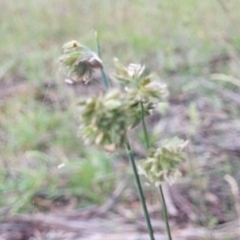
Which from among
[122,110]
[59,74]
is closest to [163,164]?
[122,110]

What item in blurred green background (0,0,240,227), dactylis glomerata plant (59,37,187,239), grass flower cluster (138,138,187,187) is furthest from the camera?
blurred green background (0,0,240,227)

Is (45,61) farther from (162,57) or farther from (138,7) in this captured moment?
(138,7)

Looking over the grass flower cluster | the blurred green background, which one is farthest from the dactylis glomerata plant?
the blurred green background

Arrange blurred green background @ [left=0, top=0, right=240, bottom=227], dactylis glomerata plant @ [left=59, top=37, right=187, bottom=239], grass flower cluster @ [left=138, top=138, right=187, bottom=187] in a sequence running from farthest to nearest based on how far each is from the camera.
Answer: blurred green background @ [left=0, top=0, right=240, bottom=227], grass flower cluster @ [left=138, top=138, right=187, bottom=187], dactylis glomerata plant @ [left=59, top=37, right=187, bottom=239]

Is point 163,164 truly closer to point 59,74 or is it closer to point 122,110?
point 122,110

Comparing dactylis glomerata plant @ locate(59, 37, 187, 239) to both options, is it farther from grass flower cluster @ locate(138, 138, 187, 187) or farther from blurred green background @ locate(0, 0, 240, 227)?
blurred green background @ locate(0, 0, 240, 227)

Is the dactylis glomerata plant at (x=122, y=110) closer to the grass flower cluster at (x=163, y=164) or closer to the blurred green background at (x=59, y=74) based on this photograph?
the grass flower cluster at (x=163, y=164)
